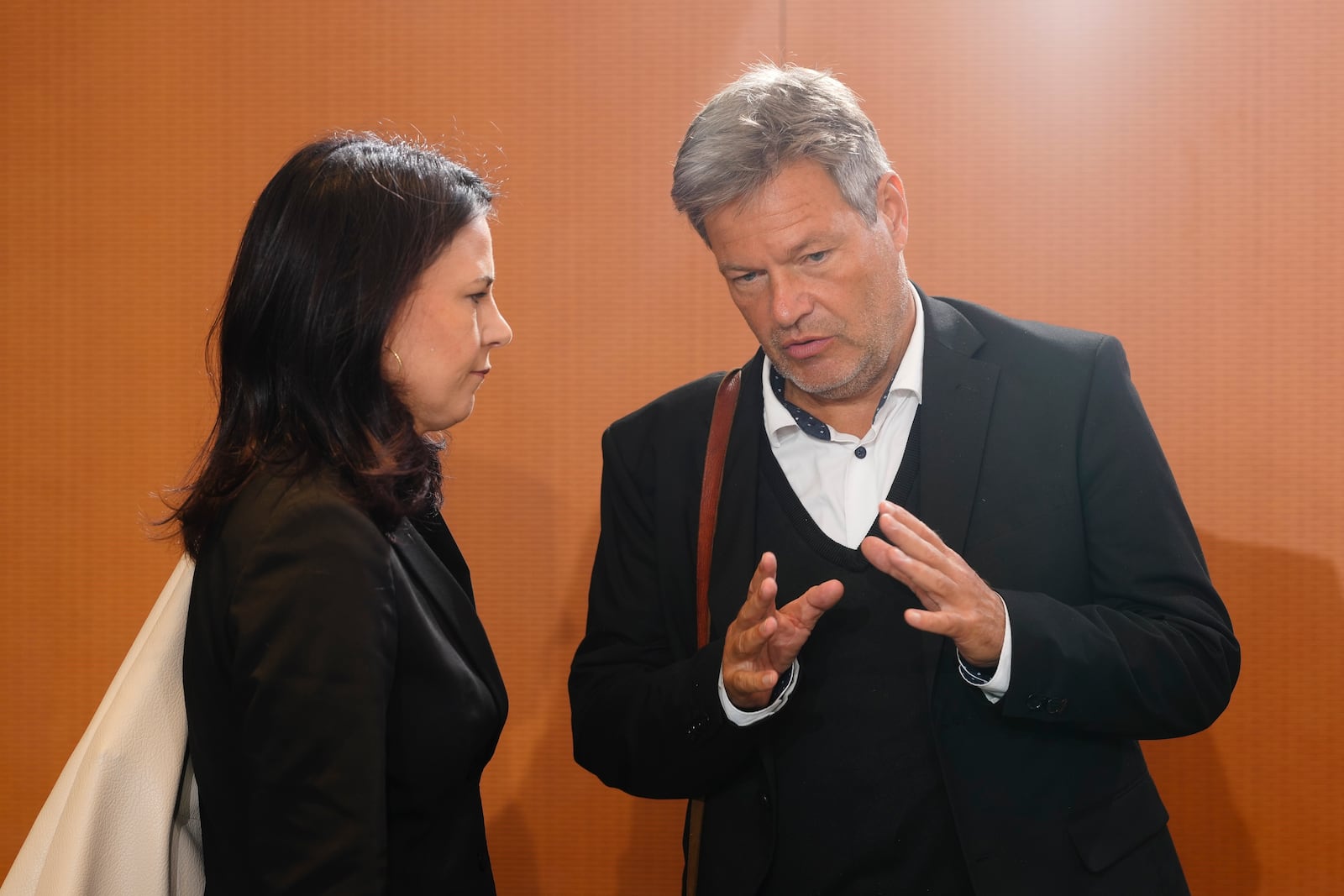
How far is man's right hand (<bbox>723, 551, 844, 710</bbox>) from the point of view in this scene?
1.41 m

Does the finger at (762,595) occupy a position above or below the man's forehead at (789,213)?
below

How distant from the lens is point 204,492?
52.2 inches

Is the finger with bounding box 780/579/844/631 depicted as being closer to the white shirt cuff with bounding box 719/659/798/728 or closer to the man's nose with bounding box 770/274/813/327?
the white shirt cuff with bounding box 719/659/798/728

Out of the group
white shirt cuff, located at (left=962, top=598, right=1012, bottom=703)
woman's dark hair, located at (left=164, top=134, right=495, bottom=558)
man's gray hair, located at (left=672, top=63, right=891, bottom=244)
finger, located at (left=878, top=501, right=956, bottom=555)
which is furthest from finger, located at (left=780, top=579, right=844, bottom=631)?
man's gray hair, located at (left=672, top=63, right=891, bottom=244)

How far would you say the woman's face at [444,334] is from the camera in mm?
1433

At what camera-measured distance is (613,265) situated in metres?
2.60

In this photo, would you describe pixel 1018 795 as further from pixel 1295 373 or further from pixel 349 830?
pixel 1295 373

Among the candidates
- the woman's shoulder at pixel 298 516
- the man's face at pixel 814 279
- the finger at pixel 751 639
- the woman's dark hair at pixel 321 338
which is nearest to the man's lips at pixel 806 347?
the man's face at pixel 814 279

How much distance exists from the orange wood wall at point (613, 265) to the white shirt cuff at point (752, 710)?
1.09 metres

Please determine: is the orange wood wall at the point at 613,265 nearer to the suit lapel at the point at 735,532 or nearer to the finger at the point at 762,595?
the suit lapel at the point at 735,532

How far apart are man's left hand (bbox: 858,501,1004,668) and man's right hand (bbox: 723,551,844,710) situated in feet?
0.28

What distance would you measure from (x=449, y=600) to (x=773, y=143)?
85 centimetres

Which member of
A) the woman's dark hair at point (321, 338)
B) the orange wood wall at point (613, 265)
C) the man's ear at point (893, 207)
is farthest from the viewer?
the orange wood wall at point (613, 265)

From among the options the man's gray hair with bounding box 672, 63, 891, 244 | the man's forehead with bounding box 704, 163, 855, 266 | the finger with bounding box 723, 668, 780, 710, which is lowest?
the finger with bounding box 723, 668, 780, 710
